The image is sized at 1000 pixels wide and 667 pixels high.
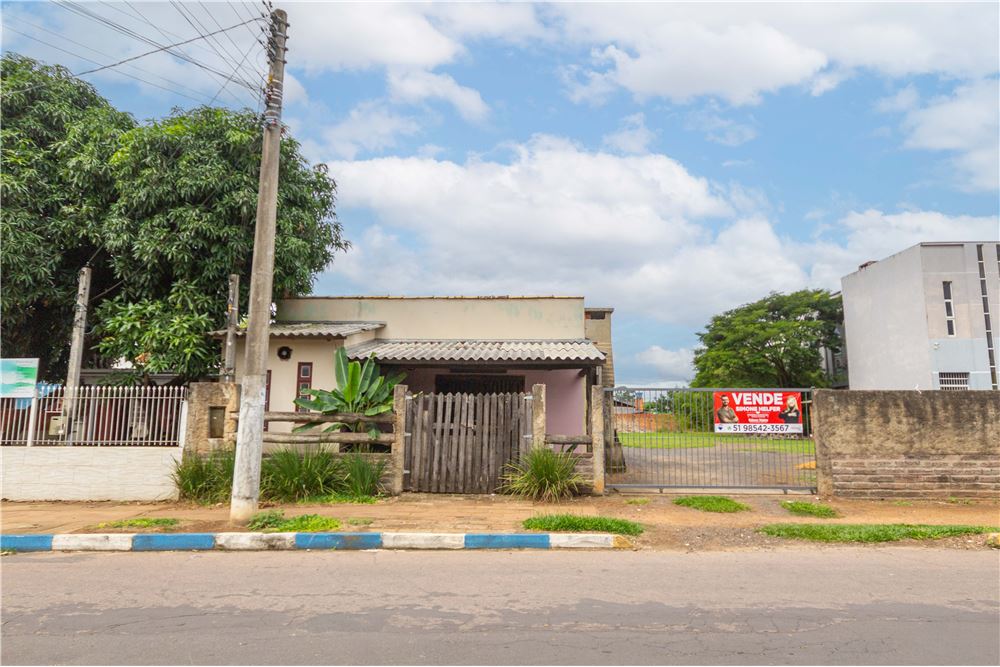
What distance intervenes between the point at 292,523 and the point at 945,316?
30.3 m

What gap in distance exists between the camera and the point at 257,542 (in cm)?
694

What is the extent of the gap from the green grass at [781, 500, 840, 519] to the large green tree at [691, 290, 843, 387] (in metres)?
27.1

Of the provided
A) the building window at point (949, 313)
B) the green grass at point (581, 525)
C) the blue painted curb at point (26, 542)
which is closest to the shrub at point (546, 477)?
the green grass at point (581, 525)

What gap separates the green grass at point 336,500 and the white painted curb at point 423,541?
2.28 m

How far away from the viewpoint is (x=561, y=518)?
7.48 m

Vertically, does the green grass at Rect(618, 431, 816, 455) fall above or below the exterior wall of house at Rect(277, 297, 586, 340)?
below

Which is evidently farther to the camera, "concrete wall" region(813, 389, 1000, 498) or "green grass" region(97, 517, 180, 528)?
"concrete wall" region(813, 389, 1000, 498)

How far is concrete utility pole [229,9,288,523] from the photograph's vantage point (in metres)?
7.77

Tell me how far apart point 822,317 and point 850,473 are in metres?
31.4

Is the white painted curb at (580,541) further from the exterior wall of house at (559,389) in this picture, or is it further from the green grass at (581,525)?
the exterior wall of house at (559,389)

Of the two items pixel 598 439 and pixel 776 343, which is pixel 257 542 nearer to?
pixel 598 439

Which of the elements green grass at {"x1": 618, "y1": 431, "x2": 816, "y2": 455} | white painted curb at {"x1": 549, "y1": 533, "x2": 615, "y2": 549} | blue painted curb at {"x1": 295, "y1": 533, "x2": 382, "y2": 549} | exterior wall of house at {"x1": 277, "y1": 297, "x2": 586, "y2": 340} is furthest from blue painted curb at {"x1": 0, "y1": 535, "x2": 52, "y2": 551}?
green grass at {"x1": 618, "y1": 431, "x2": 816, "y2": 455}

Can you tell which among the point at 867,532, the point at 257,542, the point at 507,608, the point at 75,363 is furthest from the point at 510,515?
the point at 75,363

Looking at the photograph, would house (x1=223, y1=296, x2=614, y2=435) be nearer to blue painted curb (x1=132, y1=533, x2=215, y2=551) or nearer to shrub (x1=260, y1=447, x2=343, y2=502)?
shrub (x1=260, y1=447, x2=343, y2=502)
